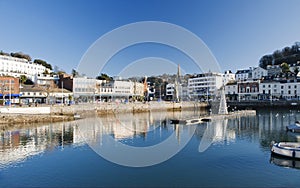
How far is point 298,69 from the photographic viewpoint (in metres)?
87.5

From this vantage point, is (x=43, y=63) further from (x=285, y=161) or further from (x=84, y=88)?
(x=285, y=161)

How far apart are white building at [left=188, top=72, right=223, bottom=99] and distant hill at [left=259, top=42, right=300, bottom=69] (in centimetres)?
2787

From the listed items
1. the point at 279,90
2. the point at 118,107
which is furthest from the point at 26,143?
the point at 279,90

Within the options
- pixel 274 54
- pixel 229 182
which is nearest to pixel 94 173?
pixel 229 182

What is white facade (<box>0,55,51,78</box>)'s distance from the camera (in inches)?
2872

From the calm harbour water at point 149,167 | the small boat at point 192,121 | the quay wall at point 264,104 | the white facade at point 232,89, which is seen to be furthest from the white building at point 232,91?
the calm harbour water at point 149,167

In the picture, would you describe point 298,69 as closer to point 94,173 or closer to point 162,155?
point 162,155

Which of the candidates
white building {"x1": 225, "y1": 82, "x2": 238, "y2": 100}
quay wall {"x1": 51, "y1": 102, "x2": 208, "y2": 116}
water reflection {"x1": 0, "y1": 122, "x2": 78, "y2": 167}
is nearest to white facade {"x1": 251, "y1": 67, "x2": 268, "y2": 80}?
white building {"x1": 225, "y1": 82, "x2": 238, "y2": 100}

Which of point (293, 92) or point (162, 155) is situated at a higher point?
point (293, 92)

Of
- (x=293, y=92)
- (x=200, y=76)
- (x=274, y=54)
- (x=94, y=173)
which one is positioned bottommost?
(x=94, y=173)

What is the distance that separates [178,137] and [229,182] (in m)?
13.4

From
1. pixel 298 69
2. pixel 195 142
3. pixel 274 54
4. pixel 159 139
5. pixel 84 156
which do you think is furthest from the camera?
pixel 274 54

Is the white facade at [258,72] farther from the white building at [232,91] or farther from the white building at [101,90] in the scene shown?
the white building at [101,90]

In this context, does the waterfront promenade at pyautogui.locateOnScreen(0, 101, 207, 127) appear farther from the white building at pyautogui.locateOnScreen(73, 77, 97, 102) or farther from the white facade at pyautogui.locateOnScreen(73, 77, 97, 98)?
the white facade at pyautogui.locateOnScreen(73, 77, 97, 98)
